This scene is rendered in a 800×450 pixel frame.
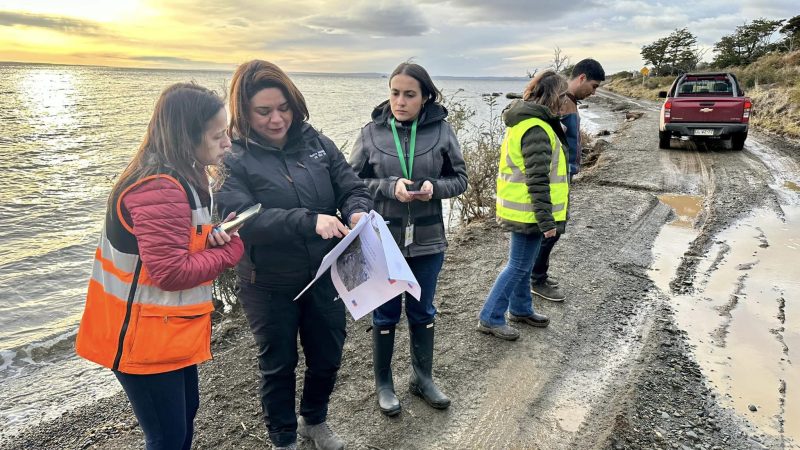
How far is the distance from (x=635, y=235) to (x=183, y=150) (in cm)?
596

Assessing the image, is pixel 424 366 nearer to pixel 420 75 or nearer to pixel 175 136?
A: pixel 420 75

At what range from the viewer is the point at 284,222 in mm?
2119

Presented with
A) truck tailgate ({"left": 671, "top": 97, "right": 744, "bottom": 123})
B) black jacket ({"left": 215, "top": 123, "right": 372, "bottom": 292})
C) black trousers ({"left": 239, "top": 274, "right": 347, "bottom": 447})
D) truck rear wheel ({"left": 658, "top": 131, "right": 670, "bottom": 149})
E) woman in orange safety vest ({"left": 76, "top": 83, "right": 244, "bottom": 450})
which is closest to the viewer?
woman in orange safety vest ({"left": 76, "top": 83, "right": 244, "bottom": 450})

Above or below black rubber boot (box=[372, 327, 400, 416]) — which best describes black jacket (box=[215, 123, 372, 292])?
above

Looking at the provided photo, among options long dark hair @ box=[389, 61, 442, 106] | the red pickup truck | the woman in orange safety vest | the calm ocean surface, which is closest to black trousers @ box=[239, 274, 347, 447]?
the woman in orange safety vest

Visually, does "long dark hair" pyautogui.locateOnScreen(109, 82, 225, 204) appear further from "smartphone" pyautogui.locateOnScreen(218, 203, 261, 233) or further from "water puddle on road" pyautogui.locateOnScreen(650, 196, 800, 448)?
"water puddle on road" pyautogui.locateOnScreen(650, 196, 800, 448)

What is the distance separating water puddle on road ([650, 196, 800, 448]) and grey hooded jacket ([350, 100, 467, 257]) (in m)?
2.22

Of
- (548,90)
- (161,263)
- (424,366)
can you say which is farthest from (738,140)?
(161,263)

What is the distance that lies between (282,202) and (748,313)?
4.22 m

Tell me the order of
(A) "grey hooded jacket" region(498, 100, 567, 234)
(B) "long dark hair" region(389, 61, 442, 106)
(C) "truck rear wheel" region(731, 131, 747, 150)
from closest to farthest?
1. (B) "long dark hair" region(389, 61, 442, 106)
2. (A) "grey hooded jacket" region(498, 100, 567, 234)
3. (C) "truck rear wheel" region(731, 131, 747, 150)

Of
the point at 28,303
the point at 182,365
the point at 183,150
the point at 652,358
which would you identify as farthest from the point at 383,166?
the point at 28,303

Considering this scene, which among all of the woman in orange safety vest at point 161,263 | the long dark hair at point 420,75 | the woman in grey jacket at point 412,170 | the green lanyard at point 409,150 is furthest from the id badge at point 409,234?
the woman in orange safety vest at point 161,263

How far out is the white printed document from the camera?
86.6 inches

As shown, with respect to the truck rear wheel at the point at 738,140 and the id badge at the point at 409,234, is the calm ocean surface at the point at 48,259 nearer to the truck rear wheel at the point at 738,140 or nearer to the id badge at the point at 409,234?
the id badge at the point at 409,234
